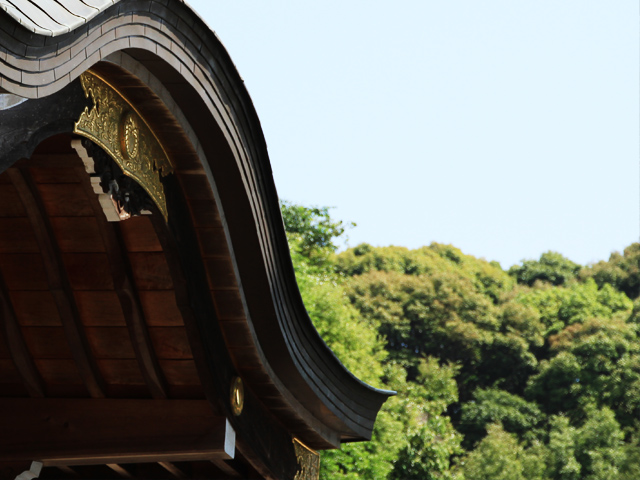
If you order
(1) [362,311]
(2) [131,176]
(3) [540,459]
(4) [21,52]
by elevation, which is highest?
(4) [21,52]

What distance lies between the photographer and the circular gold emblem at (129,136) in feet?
8.39

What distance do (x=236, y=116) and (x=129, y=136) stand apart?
45 cm

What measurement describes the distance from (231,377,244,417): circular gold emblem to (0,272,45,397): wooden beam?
0.93 m

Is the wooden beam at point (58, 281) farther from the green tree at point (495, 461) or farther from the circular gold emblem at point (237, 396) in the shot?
the green tree at point (495, 461)

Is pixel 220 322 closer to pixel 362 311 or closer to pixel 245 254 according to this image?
pixel 245 254

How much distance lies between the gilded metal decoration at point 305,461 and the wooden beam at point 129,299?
137 centimetres

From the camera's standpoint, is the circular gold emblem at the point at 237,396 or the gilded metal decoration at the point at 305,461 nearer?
the circular gold emblem at the point at 237,396

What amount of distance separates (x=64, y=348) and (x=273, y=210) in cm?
120

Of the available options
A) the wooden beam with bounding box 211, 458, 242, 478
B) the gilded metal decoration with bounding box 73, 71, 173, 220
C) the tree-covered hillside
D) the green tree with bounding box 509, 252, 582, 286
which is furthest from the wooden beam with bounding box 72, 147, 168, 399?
the green tree with bounding box 509, 252, 582, 286

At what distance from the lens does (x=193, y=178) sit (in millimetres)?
3000

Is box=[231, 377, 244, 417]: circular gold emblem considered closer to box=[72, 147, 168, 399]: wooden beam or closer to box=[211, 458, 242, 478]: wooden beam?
box=[72, 147, 168, 399]: wooden beam

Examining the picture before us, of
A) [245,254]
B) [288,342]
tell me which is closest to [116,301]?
[245,254]

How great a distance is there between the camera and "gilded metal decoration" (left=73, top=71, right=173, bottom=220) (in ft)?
7.72

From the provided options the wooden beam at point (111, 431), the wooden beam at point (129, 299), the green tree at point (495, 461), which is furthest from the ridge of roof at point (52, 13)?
the green tree at point (495, 461)
